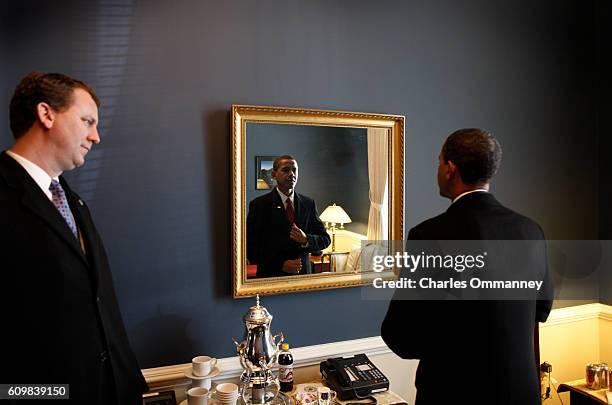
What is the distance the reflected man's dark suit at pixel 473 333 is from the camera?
1.47 metres

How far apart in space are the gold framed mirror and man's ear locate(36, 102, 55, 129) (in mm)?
836

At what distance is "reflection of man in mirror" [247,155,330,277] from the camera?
2.15 metres

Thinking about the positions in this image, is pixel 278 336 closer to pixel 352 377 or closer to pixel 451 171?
pixel 352 377

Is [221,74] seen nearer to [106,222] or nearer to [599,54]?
[106,222]

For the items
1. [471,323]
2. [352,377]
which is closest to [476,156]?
[471,323]

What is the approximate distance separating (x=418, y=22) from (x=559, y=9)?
112 cm

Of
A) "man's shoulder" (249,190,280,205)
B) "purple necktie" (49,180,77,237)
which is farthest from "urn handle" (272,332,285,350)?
"purple necktie" (49,180,77,237)

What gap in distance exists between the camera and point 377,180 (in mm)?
2412

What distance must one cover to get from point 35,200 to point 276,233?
3.65 ft

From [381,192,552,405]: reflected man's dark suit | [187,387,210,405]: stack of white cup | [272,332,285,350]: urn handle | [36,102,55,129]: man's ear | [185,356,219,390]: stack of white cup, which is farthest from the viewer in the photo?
[272,332,285,350]: urn handle

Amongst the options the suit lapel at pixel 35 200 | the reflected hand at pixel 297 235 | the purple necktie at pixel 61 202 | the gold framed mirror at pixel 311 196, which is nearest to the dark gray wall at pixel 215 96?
the gold framed mirror at pixel 311 196

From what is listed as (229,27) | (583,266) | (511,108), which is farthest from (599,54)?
(229,27)

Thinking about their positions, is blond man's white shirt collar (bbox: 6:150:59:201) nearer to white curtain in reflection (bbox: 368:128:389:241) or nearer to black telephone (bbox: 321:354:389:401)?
black telephone (bbox: 321:354:389:401)

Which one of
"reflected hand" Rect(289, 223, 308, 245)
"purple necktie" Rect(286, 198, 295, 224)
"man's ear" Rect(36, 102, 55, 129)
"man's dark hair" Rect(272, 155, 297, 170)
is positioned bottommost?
"reflected hand" Rect(289, 223, 308, 245)
